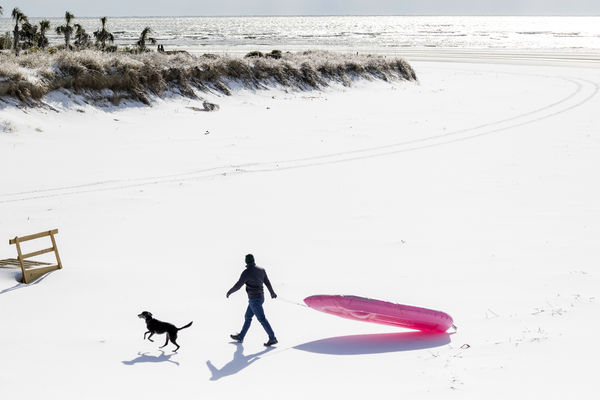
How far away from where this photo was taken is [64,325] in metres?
10.6

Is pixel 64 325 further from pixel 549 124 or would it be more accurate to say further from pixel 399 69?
pixel 399 69

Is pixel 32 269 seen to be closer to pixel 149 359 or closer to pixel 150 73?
pixel 149 359

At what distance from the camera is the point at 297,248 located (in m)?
15.2

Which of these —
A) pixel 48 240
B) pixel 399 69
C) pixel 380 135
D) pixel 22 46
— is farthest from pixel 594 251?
pixel 22 46

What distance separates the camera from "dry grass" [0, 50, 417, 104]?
28781 millimetres

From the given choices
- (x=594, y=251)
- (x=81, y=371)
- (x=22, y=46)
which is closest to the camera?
(x=81, y=371)

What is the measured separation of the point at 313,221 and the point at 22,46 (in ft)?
230

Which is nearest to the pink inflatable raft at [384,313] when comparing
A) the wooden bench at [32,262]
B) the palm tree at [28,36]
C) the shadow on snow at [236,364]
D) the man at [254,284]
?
the man at [254,284]

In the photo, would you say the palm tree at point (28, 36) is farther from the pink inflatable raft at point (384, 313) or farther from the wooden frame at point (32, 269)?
the pink inflatable raft at point (384, 313)

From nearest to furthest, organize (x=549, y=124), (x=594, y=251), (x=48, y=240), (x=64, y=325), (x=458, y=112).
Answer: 1. (x=64, y=325)
2. (x=594, y=251)
3. (x=48, y=240)
4. (x=549, y=124)
5. (x=458, y=112)

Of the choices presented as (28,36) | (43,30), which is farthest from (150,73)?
(28,36)

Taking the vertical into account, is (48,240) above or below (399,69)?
below

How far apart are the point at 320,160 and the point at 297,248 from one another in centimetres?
969

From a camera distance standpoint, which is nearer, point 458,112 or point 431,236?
point 431,236
